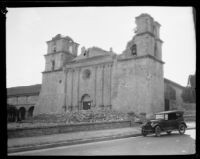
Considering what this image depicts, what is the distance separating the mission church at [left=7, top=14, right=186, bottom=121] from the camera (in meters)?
23.4

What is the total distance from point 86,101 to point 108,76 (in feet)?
14.7

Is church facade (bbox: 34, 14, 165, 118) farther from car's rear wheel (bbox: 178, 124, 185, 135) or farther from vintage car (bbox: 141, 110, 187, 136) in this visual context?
car's rear wheel (bbox: 178, 124, 185, 135)

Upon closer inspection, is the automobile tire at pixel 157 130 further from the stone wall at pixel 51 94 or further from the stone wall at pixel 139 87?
the stone wall at pixel 51 94

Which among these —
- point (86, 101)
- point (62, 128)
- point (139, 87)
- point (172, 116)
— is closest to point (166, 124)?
point (172, 116)

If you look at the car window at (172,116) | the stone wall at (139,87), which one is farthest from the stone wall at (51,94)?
the car window at (172,116)

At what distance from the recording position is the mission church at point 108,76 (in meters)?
23.4

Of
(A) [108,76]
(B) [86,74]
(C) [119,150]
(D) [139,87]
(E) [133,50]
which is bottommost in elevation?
(C) [119,150]

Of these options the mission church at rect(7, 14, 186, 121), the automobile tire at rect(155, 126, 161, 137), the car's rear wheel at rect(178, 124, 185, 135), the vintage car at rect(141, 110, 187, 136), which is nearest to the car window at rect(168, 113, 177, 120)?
the vintage car at rect(141, 110, 187, 136)

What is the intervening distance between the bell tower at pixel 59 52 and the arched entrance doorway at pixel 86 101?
6118 mm

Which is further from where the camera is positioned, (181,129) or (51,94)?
(51,94)

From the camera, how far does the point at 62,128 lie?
12320mm

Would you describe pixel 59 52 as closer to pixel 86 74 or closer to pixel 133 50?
pixel 86 74
